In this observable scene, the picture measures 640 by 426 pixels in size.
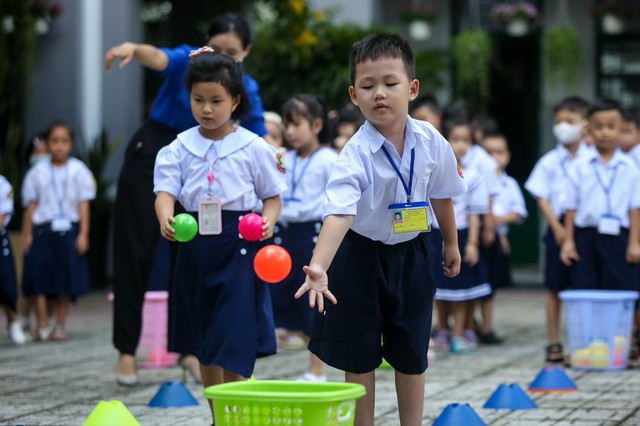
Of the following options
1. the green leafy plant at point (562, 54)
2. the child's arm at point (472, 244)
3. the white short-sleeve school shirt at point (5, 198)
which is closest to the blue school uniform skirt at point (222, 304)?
the child's arm at point (472, 244)

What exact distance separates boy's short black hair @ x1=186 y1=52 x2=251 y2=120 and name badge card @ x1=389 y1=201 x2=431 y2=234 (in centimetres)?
124

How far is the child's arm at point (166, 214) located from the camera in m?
5.35

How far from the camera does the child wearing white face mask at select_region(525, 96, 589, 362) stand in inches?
350

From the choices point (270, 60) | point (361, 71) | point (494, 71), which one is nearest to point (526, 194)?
point (494, 71)

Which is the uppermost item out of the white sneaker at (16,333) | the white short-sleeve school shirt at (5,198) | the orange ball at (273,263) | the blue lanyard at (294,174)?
the blue lanyard at (294,174)

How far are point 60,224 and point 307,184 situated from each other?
12.0 ft

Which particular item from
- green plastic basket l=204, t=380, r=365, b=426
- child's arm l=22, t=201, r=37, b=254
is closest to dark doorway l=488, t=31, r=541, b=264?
child's arm l=22, t=201, r=37, b=254

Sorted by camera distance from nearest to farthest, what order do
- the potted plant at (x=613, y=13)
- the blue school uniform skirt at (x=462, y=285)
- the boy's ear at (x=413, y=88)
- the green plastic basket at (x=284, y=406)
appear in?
the green plastic basket at (x=284, y=406) < the boy's ear at (x=413, y=88) < the blue school uniform skirt at (x=462, y=285) < the potted plant at (x=613, y=13)

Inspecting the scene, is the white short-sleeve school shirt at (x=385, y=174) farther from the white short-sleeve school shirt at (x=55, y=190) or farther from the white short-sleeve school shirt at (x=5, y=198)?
the white short-sleeve school shirt at (x=55, y=190)

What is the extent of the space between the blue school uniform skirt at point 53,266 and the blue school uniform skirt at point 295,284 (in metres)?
3.24

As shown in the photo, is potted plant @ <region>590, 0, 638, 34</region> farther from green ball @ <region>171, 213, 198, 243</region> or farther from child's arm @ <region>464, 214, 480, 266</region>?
green ball @ <region>171, 213, 198, 243</region>

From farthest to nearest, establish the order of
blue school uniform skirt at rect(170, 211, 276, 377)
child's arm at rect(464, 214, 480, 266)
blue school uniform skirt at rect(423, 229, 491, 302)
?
blue school uniform skirt at rect(423, 229, 491, 302)
child's arm at rect(464, 214, 480, 266)
blue school uniform skirt at rect(170, 211, 276, 377)

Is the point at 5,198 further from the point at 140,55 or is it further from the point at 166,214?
the point at 166,214

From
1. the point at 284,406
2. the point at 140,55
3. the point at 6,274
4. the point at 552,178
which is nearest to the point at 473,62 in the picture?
the point at 552,178
